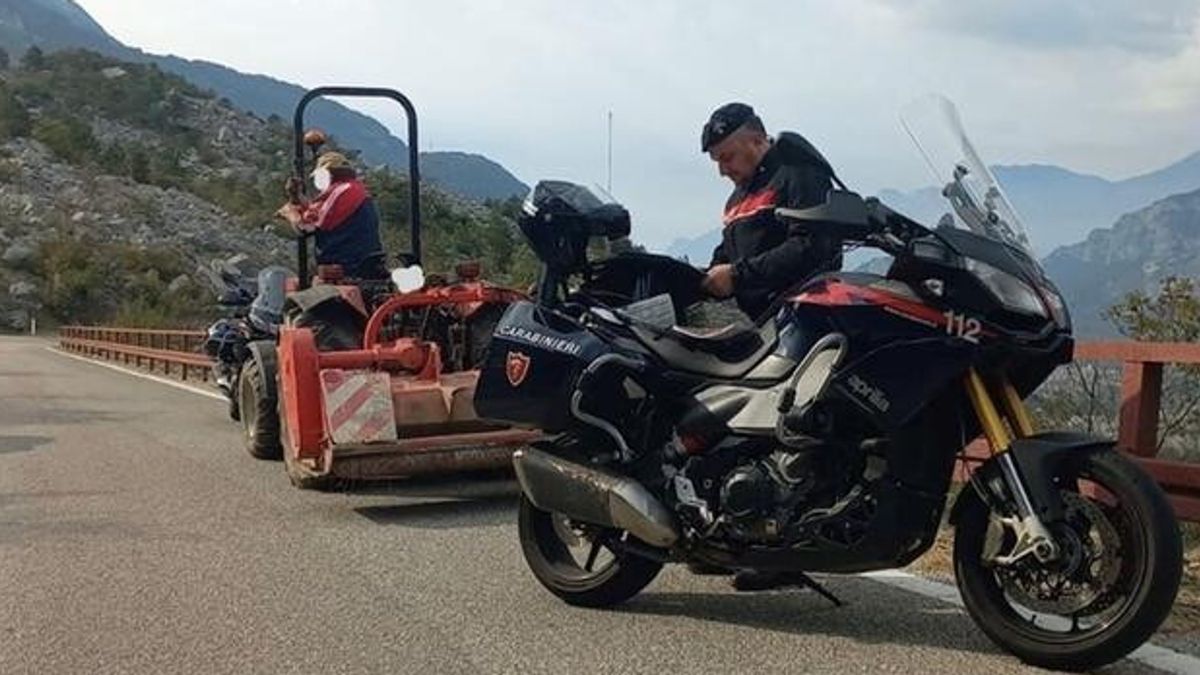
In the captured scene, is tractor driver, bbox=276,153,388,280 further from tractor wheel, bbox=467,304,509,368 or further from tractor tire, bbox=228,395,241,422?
tractor tire, bbox=228,395,241,422

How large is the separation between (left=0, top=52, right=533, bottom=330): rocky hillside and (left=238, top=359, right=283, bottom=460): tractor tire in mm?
2597

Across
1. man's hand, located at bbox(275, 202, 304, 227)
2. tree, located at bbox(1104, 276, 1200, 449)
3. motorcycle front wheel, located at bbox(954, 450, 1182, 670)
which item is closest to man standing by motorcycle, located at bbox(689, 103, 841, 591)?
motorcycle front wheel, located at bbox(954, 450, 1182, 670)

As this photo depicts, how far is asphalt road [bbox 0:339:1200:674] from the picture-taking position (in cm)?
460

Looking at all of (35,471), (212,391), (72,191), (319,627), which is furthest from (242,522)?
(72,191)

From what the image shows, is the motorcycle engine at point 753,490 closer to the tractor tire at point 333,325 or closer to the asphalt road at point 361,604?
the asphalt road at point 361,604

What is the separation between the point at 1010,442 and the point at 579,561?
2012 millimetres

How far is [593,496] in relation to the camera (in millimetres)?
5062

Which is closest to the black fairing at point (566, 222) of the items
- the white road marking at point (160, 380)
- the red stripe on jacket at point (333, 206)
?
the red stripe on jacket at point (333, 206)

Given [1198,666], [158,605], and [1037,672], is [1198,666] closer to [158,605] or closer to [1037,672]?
[1037,672]

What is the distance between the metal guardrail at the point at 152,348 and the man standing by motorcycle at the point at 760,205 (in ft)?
44.5

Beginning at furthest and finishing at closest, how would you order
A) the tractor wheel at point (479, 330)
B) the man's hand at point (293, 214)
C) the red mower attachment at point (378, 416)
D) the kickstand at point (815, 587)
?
1. the man's hand at point (293, 214)
2. the tractor wheel at point (479, 330)
3. the red mower attachment at point (378, 416)
4. the kickstand at point (815, 587)

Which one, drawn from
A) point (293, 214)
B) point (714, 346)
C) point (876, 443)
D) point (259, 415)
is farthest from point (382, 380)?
point (876, 443)

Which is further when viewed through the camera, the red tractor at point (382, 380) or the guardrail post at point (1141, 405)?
the red tractor at point (382, 380)

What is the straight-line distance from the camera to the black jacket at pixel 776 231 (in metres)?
5.21
